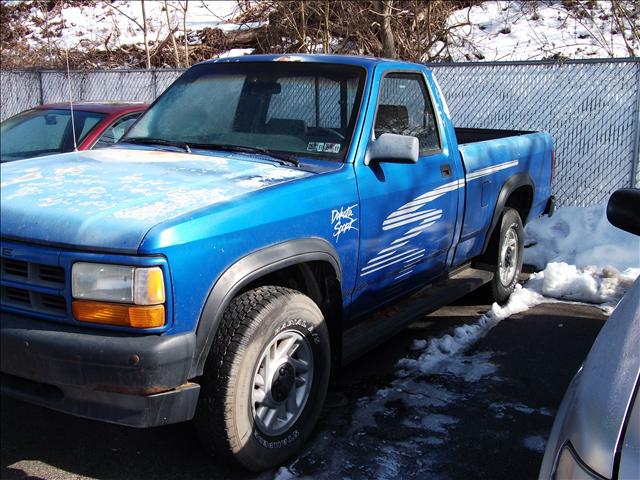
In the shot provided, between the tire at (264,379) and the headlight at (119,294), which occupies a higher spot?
the headlight at (119,294)

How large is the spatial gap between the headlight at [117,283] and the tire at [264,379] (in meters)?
0.46

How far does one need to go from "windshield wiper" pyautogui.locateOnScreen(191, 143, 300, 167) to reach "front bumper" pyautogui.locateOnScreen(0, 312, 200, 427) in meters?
1.32

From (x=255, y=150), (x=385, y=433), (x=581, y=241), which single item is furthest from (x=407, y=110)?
(x=581, y=241)

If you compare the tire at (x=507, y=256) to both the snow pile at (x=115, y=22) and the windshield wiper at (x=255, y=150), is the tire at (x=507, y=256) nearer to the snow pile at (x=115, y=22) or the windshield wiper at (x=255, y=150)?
the windshield wiper at (x=255, y=150)

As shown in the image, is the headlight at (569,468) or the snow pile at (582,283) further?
the snow pile at (582,283)

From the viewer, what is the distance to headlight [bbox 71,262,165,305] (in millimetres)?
2650

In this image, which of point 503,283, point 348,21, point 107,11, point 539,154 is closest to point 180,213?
point 503,283

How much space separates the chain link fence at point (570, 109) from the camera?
8430 mm

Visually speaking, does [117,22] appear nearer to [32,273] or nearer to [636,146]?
[636,146]

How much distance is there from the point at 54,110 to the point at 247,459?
195 inches

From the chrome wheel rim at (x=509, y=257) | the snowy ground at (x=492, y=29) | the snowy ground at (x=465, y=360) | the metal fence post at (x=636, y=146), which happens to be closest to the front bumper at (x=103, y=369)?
the snowy ground at (x=465, y=360)

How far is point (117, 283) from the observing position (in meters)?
2.68

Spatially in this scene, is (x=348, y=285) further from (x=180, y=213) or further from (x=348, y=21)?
(x=348, y=21)

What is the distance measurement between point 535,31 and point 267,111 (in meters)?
12.9
